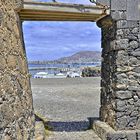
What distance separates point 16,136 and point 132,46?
11.3 ft

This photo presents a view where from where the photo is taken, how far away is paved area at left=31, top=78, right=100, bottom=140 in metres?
7.91

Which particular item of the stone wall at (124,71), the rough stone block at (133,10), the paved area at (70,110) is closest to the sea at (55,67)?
the paved area at (70,110)

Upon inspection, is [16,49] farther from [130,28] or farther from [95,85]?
[95,85]

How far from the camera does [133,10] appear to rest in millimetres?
6555

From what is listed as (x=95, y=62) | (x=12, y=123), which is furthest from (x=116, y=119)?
(x=95, y=62)

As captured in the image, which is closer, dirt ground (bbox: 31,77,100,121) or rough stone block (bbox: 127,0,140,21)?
rough stone block (bbox: 127,0,140,21)

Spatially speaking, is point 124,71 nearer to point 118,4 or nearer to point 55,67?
point 118,4

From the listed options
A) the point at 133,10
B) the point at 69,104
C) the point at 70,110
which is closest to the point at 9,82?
the point at 133,10

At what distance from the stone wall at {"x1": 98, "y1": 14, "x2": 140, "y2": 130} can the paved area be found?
1008 millimetres

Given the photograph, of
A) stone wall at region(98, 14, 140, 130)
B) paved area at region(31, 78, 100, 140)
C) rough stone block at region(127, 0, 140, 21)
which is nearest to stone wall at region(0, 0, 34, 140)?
stone wall at region(98, 14, 140, 130)

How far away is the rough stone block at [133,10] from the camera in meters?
6.53

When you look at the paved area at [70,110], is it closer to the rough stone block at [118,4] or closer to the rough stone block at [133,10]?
the rough stone block at [133,10]

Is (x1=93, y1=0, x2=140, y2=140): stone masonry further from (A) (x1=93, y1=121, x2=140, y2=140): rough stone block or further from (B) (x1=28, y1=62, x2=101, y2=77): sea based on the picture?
(B) (x1=28, y1=62, x2=101, y2=77): sea

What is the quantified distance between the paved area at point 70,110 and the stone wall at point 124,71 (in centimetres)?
101
